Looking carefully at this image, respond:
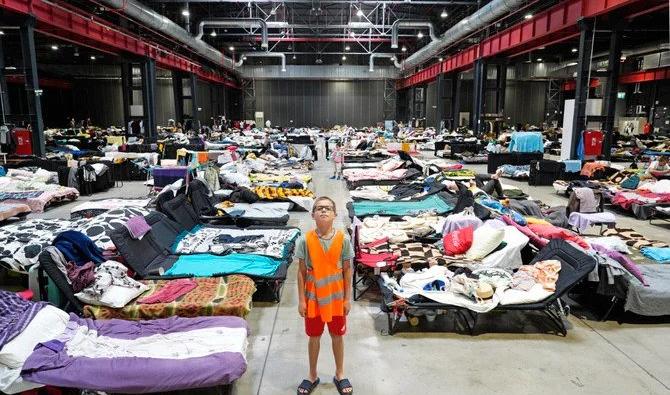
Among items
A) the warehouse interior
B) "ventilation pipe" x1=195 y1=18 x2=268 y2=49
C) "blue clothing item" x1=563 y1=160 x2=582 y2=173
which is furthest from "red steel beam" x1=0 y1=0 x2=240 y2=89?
"blue clothing item" x1=563 y1=160 x2=582 y2=173

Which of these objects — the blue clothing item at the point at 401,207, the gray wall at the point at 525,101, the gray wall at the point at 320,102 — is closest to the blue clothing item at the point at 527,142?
the blue clothing item at the point at 401,207

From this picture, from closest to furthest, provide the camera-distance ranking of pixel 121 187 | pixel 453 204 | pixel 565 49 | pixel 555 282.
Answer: pixel 555 282 < pixel 453 204 < pixel 121 187 < pixel 565 49

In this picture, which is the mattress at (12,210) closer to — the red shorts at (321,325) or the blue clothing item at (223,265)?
the blue clothing item at (223,265)

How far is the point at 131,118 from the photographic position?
722 inches

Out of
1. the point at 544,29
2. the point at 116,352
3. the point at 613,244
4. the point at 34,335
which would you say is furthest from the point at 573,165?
the point at 34,335

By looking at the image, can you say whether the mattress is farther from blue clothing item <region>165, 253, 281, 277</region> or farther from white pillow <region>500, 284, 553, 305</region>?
white pillow <region>500, 284, 553, 305</region>

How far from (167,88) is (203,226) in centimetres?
3041

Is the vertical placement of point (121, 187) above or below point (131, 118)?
below

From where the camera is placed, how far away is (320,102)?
121 feet

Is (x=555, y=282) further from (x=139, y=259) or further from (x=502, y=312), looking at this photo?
(x=139, y=259)

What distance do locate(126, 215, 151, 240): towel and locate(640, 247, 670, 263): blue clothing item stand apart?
6193 millimetres

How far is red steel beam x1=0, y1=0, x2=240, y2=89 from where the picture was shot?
1091 cm

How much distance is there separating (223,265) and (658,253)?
536 centimetres

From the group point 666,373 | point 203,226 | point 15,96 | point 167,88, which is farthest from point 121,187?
point 167,88
